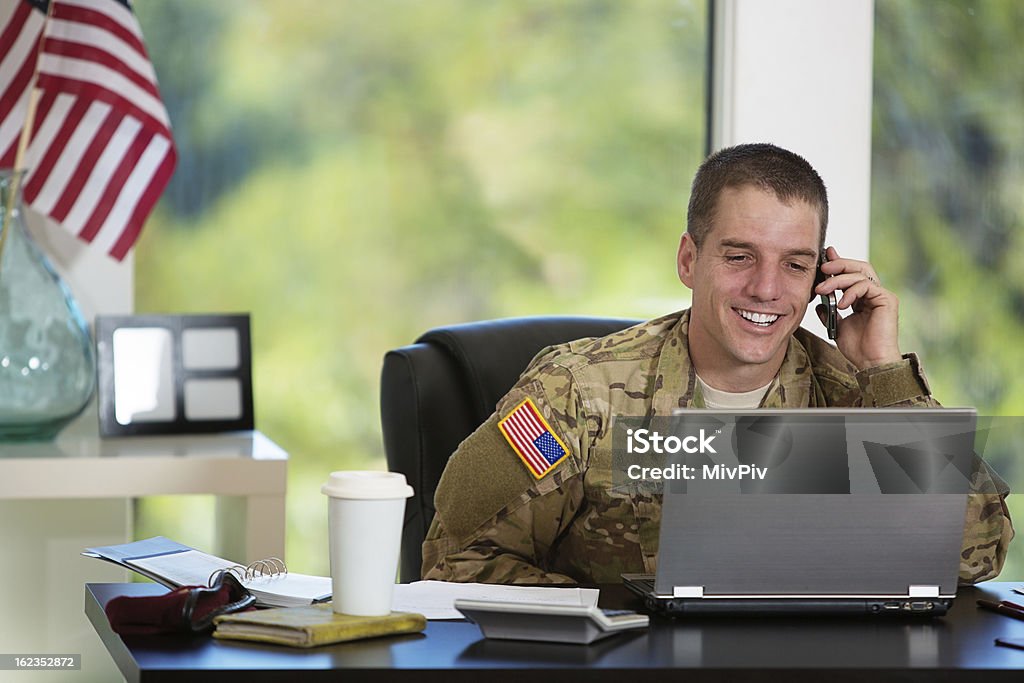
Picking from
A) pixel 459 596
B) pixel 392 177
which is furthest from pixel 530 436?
pixel 392 177

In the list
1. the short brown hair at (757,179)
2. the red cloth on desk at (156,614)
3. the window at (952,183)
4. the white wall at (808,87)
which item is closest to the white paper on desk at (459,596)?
the red cloth on desk at (156,614)

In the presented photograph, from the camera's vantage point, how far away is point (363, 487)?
120 cm

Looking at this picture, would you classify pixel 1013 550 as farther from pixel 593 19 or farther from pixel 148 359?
pixel 148 359

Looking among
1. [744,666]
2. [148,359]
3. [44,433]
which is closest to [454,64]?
[148,359]

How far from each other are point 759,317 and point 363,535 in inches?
34.4

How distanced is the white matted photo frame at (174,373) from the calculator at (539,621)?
1499 millimetres

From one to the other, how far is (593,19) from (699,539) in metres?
1.86

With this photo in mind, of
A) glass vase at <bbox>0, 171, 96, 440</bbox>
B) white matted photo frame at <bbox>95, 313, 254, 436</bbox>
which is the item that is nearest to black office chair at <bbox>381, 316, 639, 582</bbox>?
white matted photo frame at <bbox>95, 313, 254, 436</bbox>

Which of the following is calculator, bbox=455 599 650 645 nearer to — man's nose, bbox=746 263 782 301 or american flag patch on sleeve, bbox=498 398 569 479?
american flag patch on sleeve, bbox=498 398 569 479

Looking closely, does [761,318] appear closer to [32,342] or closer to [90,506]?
[32,342]

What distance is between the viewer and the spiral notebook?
4.37 ft

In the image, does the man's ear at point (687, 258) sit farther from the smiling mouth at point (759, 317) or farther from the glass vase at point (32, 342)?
the glass vase at point (32, 342)

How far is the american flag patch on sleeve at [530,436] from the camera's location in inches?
68.9

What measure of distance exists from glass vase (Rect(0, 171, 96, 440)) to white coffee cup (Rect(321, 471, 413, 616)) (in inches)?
54.6
